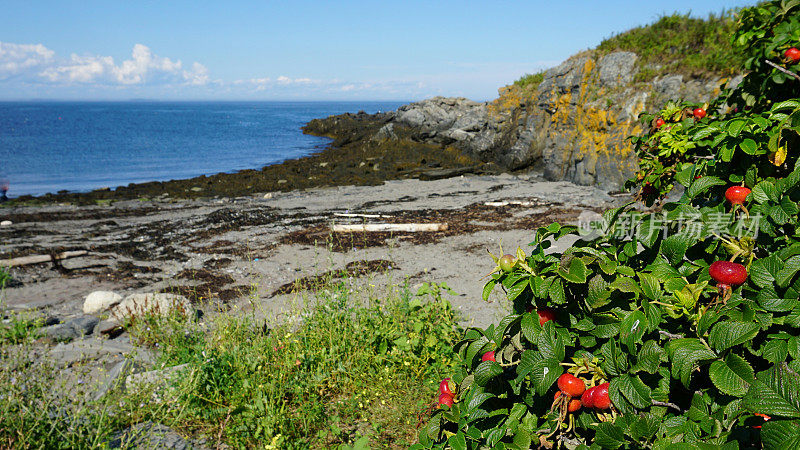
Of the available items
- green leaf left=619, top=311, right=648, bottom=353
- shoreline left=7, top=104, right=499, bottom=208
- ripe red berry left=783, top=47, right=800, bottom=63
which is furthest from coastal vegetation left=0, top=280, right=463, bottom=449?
shoreline left=7, top=104, right=499, bottom=208

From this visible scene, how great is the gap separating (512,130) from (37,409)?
1918 cm

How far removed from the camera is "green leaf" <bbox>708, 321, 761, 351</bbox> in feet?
4.14

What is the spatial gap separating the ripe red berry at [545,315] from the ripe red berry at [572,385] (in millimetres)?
188

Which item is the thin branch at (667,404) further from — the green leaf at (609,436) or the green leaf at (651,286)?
the green leaf at (651,286)

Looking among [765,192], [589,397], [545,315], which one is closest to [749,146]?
[765,192]

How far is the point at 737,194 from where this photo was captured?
5.62 feet

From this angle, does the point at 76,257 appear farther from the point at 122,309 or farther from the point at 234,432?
the point at 234,432

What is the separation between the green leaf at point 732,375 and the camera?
1229 mm

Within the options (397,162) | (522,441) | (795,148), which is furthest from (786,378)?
(397,162)

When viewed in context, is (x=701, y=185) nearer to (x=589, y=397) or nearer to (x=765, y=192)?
(x=765, y=192)

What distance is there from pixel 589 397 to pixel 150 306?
241 inches

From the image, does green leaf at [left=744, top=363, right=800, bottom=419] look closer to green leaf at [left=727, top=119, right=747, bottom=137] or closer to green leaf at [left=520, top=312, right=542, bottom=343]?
green leaf at [left=520, top=312, right=542, bottom=343]

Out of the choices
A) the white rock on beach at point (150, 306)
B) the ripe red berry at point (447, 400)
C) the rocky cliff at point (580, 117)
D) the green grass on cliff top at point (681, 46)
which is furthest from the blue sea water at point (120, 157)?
the ripe red berry at point (447, 400)

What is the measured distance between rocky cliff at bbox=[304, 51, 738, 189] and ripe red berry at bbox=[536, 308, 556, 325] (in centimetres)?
1053
